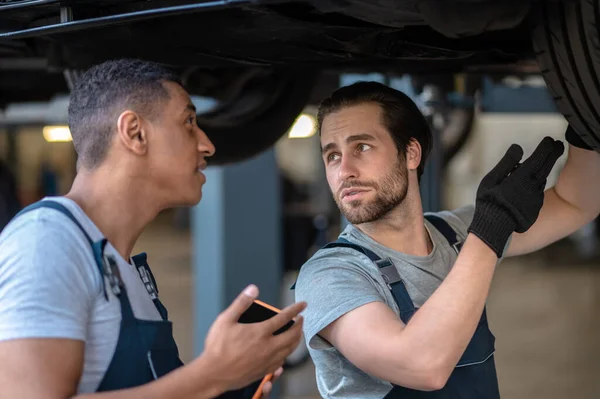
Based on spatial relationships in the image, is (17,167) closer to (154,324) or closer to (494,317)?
(494,317)

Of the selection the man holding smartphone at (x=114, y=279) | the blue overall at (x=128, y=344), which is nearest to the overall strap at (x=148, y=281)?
the man holding smartphone at (x=114, y=279)

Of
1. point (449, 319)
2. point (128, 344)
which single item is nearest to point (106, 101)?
point (128, 344)

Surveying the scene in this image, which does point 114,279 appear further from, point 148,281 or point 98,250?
point 148,281

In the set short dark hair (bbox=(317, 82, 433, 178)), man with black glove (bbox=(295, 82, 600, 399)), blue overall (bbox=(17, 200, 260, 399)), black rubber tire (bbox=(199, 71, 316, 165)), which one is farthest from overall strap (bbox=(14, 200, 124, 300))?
black rubber tire (bbox=(199, 71, 316, 165))

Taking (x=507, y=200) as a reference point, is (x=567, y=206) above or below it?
below

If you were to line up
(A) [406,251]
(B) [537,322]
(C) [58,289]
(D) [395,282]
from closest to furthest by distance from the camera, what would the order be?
(C) [58,289]
(D) [395,282]
(A) [406,251]
(B) [537,322]

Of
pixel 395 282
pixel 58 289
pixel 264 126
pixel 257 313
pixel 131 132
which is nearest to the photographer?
pixel 58 289

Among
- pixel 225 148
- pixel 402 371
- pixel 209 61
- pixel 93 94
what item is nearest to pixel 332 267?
pixel 402 371

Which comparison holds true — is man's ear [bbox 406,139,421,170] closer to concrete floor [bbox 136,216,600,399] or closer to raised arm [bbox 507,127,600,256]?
raised arm [bbox 507,127,600,256]

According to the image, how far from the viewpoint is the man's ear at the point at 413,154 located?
160 centimetres

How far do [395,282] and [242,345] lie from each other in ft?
1.44

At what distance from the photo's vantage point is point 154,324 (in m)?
1.15

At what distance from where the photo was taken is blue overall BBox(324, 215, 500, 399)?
1416 mm

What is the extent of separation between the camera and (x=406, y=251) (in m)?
1.56
